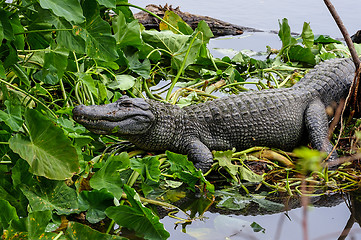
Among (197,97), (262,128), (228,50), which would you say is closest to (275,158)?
(262,128)

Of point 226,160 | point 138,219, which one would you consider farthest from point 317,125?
point 138,219

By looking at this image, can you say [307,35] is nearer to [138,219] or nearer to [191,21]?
[191,21]

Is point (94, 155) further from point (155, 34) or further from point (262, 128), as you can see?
point (155, 34)

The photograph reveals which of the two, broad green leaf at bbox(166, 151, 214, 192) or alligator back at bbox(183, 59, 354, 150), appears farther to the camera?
alligator back at bbox(183, 59, 354, 150)

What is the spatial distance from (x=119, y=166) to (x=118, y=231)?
0.34m

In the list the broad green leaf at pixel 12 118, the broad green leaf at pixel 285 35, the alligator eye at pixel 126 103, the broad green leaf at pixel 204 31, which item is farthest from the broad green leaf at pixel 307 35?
the broad green leaf at pixel 12 118

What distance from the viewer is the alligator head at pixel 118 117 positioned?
3.19 meters

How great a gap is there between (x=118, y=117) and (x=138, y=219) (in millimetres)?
1075

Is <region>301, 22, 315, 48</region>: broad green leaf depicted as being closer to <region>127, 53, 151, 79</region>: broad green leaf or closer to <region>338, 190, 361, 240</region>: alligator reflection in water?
<region>127, 53, 151, 79</region>: broad green leaf

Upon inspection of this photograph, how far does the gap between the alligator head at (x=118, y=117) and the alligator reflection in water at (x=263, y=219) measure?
0.69m

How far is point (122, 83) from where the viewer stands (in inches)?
157

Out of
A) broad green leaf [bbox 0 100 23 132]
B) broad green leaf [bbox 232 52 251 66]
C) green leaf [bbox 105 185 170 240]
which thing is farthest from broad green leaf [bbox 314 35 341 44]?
broad green leaf [bbox 0 100 23 132]

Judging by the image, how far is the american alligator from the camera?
3.39m

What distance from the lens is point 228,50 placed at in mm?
5898
